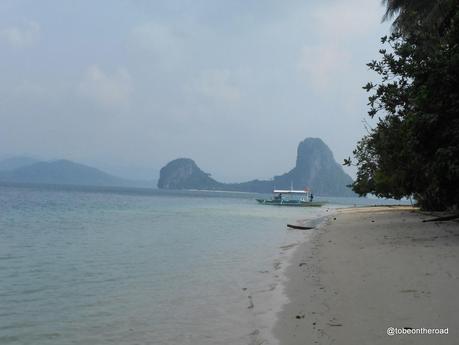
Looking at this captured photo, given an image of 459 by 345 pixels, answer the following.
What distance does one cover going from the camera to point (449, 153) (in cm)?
1211

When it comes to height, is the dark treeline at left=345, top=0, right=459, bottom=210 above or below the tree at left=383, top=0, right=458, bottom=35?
below

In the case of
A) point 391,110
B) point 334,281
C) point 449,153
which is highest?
point 391,110

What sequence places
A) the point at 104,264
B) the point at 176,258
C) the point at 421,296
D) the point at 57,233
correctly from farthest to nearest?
1. the point at 57,233
2. the point at 176,258
3. the point at 104,264
4. the point at 421,296

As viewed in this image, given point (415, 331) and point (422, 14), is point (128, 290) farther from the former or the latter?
point (422, 14)

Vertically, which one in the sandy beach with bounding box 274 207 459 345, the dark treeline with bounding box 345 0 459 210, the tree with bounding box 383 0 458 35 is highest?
the tree with bounding box 383 0 458 35

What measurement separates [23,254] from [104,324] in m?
9.86

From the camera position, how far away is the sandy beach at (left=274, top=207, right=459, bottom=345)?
18.2 ft

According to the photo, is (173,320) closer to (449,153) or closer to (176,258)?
(176,258)

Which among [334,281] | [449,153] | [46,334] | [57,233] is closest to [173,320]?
[46,334]

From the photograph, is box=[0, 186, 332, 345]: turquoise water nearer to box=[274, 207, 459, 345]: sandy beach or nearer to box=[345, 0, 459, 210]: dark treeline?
box=[274, 207, 459, 345]: sandy beach

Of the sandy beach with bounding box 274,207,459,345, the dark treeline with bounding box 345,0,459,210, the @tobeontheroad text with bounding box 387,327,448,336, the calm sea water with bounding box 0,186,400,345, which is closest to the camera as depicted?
the @tobeontheroad text with bounding box 387,327,448,336

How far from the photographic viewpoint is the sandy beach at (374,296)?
5539mm

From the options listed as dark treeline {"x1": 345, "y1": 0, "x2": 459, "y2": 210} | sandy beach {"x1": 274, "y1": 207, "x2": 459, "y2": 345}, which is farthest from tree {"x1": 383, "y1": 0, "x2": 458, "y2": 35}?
sandy beach {"x1": 274, "y1": 207, "x2": 459, "y2": 345}

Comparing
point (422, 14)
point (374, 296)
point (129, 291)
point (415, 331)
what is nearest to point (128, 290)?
point (129, 291)
